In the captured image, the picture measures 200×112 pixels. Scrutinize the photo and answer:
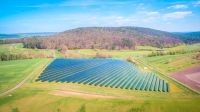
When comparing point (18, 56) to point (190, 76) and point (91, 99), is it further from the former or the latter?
point (190, 76)

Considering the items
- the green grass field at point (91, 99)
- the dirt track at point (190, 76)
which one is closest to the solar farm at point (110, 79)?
the green grass field at point (91, 99)

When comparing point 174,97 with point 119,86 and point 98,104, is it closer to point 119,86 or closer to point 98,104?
point 119,86

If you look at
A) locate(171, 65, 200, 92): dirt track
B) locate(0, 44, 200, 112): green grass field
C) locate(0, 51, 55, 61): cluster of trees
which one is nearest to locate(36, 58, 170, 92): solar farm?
locate(0, 44, 200, 112): green grass field

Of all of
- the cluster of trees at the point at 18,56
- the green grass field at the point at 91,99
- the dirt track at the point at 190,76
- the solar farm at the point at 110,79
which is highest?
the cluster of trees at the point at 18,56

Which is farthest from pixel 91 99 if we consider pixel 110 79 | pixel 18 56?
pixel 18 56

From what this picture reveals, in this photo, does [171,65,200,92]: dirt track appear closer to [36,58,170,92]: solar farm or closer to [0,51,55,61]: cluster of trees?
[36,58,170,92]: solar farm

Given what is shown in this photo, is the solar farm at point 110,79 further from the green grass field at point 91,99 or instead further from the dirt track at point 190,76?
the dirt track at point 190,76

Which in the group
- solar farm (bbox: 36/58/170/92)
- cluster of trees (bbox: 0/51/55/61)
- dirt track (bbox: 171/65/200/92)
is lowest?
solar farm (bbox: 36/58/170/92)

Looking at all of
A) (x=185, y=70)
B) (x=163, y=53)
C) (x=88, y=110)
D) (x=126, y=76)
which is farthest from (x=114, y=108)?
(x=163, y=53)
